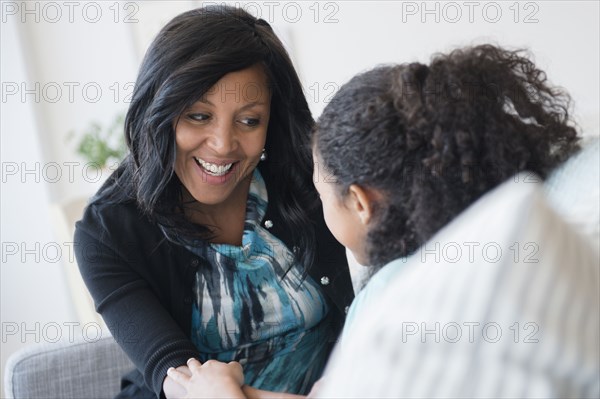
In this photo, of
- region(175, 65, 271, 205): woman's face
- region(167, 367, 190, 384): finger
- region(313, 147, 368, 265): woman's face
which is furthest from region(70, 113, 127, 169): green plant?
region(313, 147, 368, 265): woman's face

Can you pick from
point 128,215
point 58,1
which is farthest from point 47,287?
point 128,215

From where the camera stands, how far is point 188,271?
1.29m

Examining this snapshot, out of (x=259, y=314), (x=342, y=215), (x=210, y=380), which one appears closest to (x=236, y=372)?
(x=210, y=380)

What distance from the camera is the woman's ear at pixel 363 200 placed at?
0.89 metres

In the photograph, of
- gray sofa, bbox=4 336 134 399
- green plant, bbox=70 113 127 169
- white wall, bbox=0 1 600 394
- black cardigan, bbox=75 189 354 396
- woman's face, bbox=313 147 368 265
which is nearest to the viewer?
woman's face, bbox=313 147 368 265

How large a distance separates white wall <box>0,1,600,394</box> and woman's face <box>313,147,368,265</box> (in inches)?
61.4

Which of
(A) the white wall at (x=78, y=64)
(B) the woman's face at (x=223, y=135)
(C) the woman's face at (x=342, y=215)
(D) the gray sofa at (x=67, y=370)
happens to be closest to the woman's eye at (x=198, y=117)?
(B) the woman's face at (x=223, y=135)

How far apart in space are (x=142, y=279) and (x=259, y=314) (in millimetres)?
205

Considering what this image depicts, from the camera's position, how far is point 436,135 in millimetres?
802

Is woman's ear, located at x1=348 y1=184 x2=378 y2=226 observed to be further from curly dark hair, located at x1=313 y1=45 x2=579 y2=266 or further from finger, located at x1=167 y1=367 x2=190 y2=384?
finger, located at x1=167 y1=367 x2=190 y2=384

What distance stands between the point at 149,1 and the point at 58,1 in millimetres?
405

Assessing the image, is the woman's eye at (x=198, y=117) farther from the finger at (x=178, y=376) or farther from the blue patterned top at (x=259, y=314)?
the finger at (x=178, y=376)

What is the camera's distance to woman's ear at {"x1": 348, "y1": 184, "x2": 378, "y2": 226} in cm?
89

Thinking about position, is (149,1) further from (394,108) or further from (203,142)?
(394,108)
